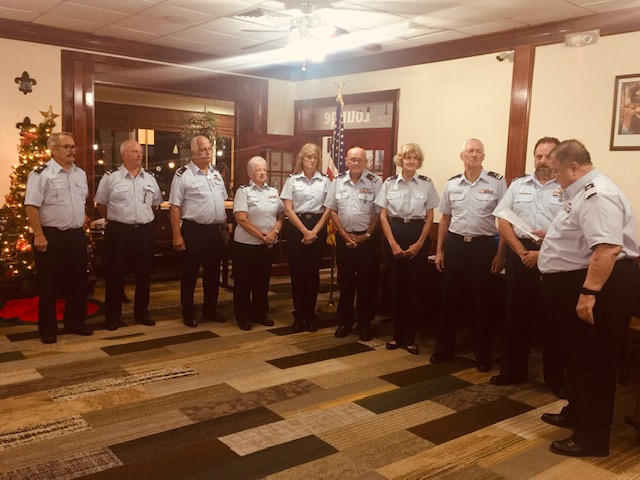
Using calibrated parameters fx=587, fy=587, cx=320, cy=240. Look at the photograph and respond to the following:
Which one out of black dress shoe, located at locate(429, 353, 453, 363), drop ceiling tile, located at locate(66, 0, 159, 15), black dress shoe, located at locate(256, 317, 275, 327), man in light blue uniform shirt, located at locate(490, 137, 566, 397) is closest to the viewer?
man in light blue uniform shirt, located at locate(490, 137, 566, 397)

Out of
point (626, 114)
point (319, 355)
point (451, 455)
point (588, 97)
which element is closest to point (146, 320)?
point (319, 355)

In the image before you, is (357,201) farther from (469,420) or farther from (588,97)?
(588,97)

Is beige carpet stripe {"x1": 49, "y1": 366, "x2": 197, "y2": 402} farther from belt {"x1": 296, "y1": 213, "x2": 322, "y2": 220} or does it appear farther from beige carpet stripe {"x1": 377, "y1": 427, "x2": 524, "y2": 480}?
beige carpet stripe {"x1": 377, "y1": 427, "x2": 524, "y2": 480}

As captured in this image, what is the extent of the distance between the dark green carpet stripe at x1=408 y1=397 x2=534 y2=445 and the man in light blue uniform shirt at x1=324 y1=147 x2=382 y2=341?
4.92 feet

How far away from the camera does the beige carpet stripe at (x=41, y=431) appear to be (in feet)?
9.59

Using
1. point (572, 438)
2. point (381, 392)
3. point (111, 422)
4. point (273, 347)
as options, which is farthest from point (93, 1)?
point (572, 438)

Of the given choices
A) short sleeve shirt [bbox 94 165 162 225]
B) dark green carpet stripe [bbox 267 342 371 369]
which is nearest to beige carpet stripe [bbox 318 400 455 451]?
dark green carpet stripe [bbox 267 342 371 369]

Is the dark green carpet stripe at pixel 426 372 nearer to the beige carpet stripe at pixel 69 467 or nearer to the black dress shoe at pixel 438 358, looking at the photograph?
the black dress shoe at pixel 438 358

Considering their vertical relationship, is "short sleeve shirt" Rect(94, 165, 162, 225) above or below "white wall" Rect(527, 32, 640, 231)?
below

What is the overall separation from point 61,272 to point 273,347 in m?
1.78

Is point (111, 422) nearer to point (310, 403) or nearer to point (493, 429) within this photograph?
point (310, 403)

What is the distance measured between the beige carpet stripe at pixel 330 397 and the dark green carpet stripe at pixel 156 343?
1.49 m

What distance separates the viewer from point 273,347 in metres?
4.64

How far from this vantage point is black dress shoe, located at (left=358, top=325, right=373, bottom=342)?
4.89 m
